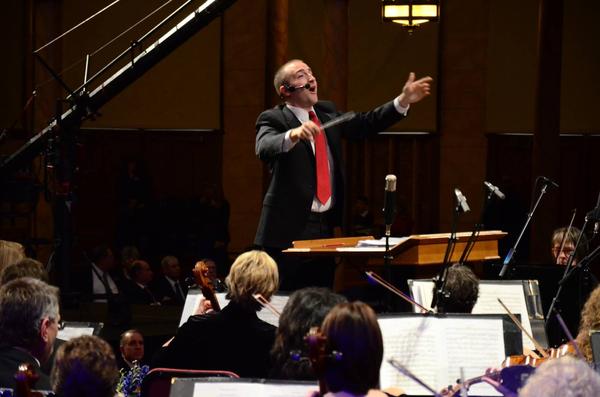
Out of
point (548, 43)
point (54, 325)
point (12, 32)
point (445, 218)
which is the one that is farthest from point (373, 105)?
point (54, 325)

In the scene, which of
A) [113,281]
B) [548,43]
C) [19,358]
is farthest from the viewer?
[548,43]

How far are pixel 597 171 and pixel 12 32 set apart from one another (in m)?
8.37

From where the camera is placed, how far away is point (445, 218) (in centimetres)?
1595

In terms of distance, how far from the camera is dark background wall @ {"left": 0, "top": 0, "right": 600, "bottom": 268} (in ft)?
52.0

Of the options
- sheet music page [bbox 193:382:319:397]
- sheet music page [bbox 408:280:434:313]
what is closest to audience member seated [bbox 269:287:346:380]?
sheet music page [bbox 193:382:319:397]

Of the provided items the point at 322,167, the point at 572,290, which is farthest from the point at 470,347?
the point at 572,290

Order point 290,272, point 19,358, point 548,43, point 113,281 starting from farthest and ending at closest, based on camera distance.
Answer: point 548,43
point 113,281
point 290,272
point 19,358

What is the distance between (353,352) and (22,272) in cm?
250

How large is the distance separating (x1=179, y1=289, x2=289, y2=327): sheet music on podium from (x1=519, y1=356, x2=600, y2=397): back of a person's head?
8.12 ft

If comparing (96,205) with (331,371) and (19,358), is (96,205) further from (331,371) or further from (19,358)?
(331,371)

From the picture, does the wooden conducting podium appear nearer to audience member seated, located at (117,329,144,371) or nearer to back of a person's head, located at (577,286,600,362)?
back of a person's head, located at (577,286,600,362)

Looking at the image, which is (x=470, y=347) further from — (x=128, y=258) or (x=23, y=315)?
(x=128, y=258)

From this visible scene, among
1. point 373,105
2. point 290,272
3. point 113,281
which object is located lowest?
point 113,281

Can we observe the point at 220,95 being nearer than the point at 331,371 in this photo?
No
